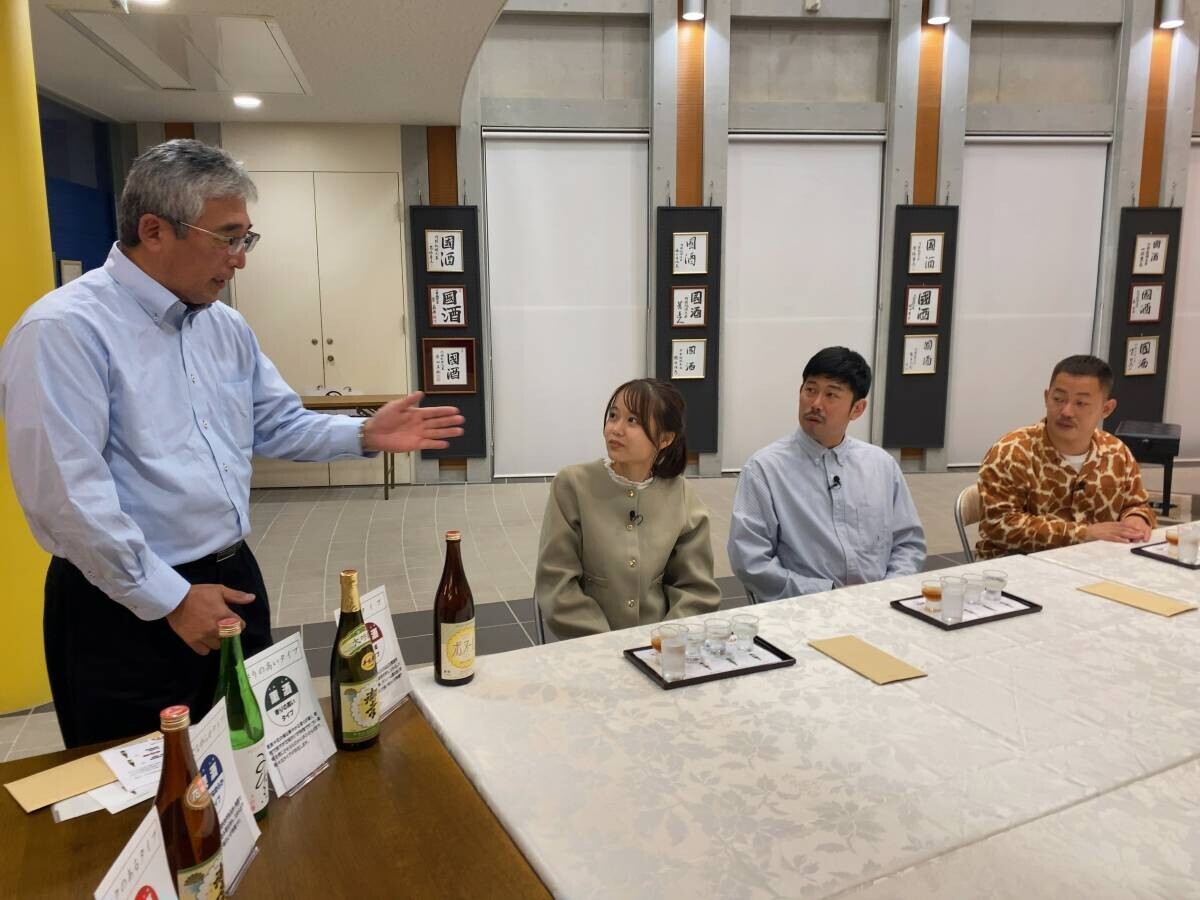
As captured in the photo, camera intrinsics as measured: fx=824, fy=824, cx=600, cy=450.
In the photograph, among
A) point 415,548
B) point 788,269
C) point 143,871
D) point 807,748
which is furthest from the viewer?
point 788,269

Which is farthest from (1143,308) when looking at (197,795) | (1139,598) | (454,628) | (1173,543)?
(197,795)

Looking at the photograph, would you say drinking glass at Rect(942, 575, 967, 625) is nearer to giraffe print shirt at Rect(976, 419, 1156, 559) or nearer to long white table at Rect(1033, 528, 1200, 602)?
long white table at Rect(1033, 528, 1200, 602)

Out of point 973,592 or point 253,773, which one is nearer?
point 253,773

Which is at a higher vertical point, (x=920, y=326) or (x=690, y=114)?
(x=690, y=114)

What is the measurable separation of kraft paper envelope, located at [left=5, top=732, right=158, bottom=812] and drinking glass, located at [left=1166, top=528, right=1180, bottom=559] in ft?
8.93

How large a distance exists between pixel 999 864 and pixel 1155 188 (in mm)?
8250

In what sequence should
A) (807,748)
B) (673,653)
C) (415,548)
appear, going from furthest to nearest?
1. (415,548)
2. (673,653)
3. (807,748)

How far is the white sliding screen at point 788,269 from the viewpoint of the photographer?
280 inches

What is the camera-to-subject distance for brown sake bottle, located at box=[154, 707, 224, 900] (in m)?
0.94

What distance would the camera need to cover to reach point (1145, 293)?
24.6 ft

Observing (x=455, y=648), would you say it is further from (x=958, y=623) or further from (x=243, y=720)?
(x=958, y=623)

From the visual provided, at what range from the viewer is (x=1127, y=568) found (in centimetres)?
236

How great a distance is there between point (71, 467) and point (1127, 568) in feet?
8.62

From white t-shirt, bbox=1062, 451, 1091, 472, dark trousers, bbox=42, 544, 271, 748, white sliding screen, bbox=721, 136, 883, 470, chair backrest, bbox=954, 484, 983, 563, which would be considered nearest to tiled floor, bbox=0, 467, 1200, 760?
white sliding screen, bbox=721, 136, 883, 470
